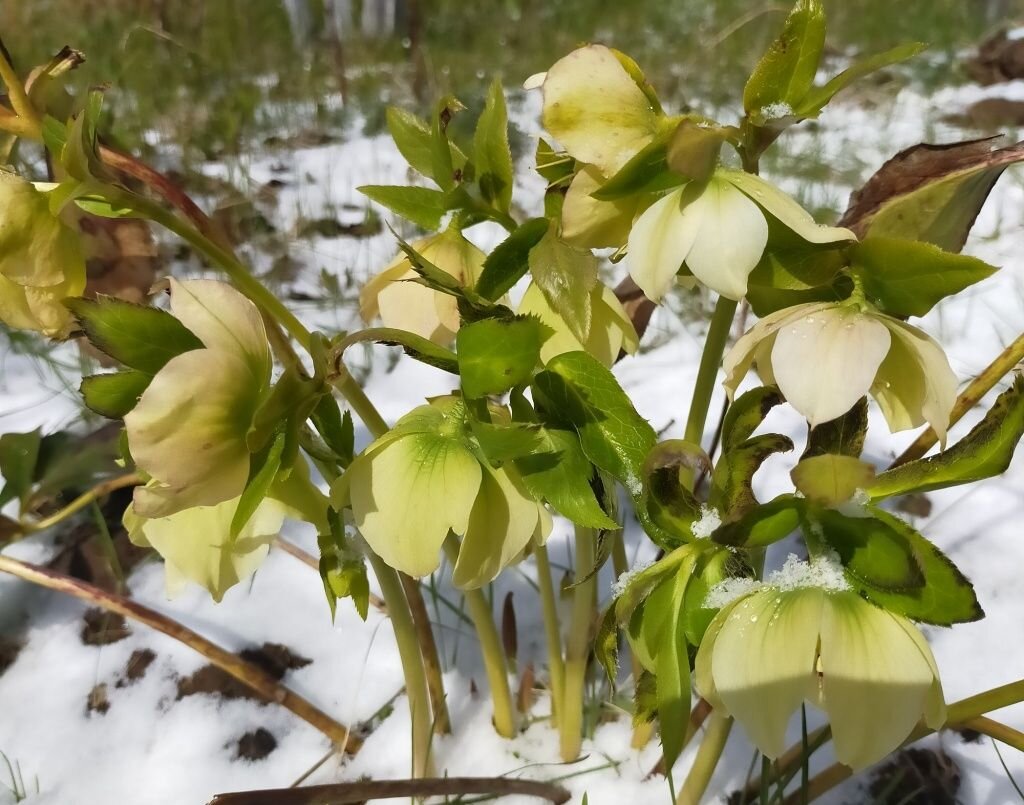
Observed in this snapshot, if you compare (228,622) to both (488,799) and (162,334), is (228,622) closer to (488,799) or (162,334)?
(488,799)

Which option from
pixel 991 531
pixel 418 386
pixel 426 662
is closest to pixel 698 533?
pixel 426 662

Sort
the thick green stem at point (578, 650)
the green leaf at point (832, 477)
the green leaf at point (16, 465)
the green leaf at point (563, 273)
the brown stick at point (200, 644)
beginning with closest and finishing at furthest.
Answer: the green leaf at point (832, 477) < the green leaf at point (563, 273) < the thick green stem at point (578, 650) < the brown stick at point (200, 644) < the green leaf at point (16, 465)

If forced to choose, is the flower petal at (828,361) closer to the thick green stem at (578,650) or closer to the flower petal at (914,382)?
the flower petal at (914,382)

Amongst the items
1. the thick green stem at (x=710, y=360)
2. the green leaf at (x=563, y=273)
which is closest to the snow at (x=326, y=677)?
the thick green stem at (x=710, y=360)

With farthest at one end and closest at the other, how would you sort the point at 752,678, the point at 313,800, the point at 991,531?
the point at 991,531
the point at 313,800
the point at 752,678

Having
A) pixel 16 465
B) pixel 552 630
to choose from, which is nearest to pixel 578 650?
pixel 552 630

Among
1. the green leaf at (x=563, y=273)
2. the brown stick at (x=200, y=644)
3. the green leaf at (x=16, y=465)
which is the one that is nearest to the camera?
the green leaf at (x=563, y=273)

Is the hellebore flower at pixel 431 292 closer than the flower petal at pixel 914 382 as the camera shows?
No
